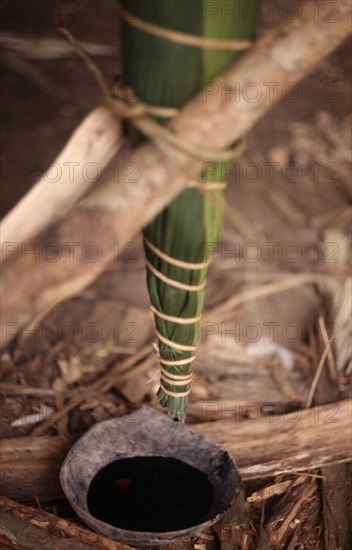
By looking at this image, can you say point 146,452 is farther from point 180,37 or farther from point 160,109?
point 180,37

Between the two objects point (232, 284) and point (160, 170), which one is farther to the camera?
point (232, 284)

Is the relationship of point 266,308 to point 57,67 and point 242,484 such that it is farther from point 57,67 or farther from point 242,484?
point 57,67

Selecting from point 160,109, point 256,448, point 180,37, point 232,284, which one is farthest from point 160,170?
point 232,284

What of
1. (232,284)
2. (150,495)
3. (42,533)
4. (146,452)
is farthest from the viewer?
(232,284)

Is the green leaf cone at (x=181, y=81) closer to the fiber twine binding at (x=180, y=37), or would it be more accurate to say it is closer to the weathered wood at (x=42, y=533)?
the fiber twine binding at (x=180, y=37)

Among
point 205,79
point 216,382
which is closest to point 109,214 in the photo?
point 205,79

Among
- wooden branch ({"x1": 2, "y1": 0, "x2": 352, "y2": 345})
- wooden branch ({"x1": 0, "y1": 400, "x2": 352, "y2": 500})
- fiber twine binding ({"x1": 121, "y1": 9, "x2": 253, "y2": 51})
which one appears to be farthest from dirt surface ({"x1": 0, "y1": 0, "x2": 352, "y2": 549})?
wooden branch ({"x1": 2, "y1": 0, "x2": 352, "y2": 345})

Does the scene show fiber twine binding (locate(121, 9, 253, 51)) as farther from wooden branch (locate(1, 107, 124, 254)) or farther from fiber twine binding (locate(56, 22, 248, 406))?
wooden branch (locate(1, 107, 124, 254))
